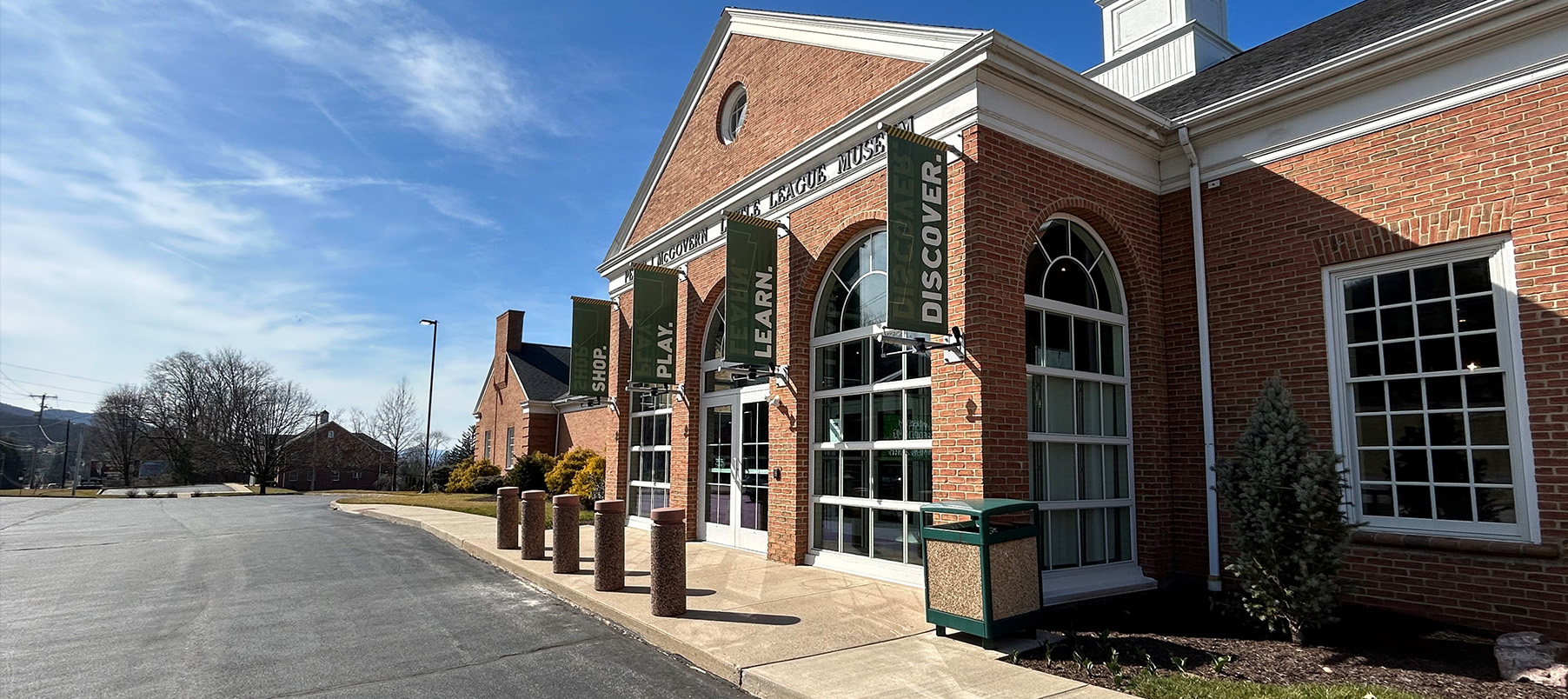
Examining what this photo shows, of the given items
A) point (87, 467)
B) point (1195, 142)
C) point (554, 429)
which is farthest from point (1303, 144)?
point (87, 467)

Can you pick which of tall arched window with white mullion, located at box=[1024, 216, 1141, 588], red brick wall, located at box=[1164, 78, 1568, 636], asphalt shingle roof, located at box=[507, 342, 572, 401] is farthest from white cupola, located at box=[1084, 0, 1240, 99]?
asphalt shingle roof, located at box=[507, 342, 572, 401]

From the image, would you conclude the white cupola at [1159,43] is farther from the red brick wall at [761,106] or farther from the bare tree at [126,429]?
the bare tree at [126,429]

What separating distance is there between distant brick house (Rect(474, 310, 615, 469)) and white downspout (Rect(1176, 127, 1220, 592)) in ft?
63.9

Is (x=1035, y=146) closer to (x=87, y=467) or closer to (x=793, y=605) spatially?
(x=793, y=605)

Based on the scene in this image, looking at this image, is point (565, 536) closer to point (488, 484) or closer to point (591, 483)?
point (591, 483)

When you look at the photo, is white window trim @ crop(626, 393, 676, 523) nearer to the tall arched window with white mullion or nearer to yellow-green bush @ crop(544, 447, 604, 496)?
yellow-green bush @ crop(544, 447, 604, 496)

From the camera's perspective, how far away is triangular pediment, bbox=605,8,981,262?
9578 mm

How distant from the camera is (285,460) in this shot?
165 ft

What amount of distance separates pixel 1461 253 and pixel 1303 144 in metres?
1.88

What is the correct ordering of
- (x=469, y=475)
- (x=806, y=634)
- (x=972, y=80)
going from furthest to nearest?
(x=469, y=475)
(x=972, y=80)
(x=806, y=634)

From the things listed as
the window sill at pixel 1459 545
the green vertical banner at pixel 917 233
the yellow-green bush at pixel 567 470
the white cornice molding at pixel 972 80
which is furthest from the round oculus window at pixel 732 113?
the yellow-green bush at pixel 567 470

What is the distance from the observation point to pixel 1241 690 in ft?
16.6

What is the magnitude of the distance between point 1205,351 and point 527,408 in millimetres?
26387

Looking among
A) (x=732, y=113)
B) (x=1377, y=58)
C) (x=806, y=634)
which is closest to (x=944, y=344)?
(x=806, y=634)
